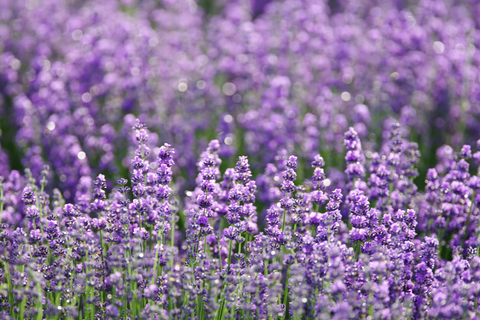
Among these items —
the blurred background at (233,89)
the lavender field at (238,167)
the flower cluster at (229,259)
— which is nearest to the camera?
the flower cluster at (229,259)

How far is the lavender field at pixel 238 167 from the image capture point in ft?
8.55

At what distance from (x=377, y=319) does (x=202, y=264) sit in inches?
40.2

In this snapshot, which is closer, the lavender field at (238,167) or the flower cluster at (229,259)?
the flower cluster at (229,259)

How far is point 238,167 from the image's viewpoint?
2949 mm

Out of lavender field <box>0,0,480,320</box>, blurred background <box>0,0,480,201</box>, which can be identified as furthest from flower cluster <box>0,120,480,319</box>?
blurred background <box>0,0,480,201</box>

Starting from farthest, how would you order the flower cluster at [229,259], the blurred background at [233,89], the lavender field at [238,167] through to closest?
1. the blurred background at [233,89]
2. the lavender field at [238,167]
3. the flower cluster at [229,259]

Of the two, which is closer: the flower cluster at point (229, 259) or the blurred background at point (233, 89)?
the flower cluster at point (229, 259)

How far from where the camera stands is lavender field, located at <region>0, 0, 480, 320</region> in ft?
8.55

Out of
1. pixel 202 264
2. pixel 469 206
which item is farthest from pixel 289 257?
pixel 469 206

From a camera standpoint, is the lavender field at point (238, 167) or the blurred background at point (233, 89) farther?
the blurred background at point (233, 89)

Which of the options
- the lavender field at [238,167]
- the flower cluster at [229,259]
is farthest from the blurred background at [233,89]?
the flower cluster at [229,259]

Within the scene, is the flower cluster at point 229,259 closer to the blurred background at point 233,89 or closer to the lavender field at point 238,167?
the lavender field at point 238,167

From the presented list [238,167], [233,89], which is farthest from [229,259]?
[233,89]

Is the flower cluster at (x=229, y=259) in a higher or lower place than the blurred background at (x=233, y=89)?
higher
